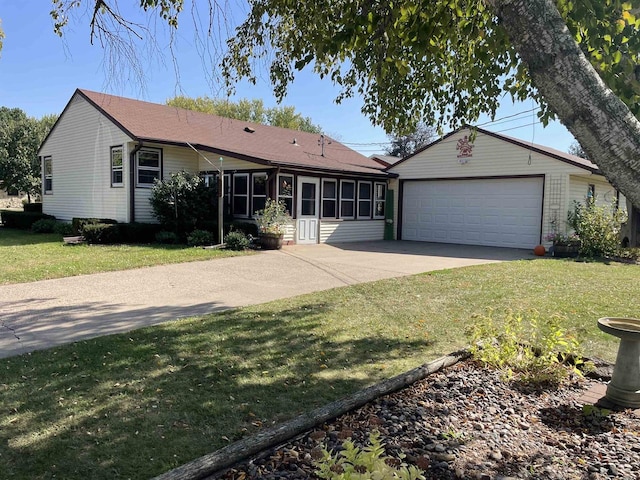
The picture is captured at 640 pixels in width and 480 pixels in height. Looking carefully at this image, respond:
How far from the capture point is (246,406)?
11.6 ft

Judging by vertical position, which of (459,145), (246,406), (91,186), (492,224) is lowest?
(246,406)

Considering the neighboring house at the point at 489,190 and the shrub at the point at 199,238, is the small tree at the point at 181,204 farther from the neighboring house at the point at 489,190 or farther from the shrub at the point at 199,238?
the neighboring house at the point at 489,190

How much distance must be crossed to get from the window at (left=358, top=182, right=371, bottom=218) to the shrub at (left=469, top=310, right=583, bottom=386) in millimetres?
14483

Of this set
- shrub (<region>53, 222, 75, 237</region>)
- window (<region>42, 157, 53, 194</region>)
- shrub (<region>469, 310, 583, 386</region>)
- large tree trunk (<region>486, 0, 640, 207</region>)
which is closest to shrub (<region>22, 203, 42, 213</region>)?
window (<region>42, 157, 53, 194</region>)

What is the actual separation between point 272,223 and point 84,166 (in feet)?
29.9

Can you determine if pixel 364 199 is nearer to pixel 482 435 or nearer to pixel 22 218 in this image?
pixel 22 218

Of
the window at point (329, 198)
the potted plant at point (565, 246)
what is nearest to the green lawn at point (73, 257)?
the window at point (329, 198)

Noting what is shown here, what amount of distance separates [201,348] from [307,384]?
140 centimetres

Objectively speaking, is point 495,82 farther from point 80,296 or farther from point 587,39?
point 80,296

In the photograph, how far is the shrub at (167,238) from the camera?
14.8 m

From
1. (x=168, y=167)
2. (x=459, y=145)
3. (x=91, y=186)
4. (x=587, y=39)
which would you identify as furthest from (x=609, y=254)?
(x=91, y=186)

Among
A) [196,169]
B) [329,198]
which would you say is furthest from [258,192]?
[196,169]

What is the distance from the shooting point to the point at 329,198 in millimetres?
17734

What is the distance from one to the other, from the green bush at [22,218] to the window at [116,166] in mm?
5320
